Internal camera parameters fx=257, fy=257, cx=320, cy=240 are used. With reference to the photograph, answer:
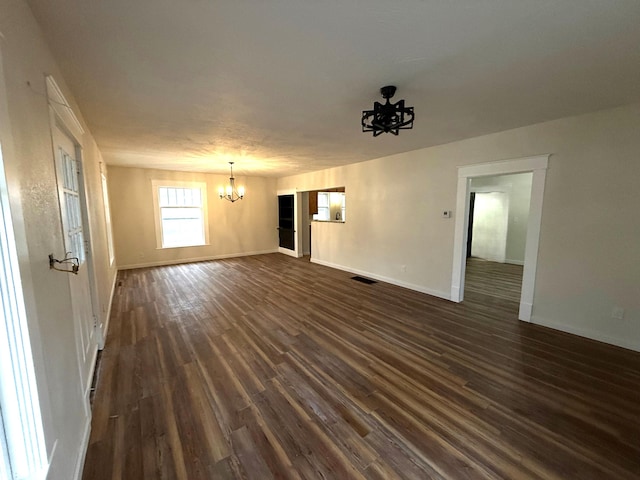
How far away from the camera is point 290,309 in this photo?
3771 millimetres

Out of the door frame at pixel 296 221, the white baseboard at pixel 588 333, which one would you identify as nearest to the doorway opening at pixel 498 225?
the white baseboard at pixel 588 333

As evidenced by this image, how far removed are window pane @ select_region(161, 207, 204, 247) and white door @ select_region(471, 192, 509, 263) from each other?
25.8 ft

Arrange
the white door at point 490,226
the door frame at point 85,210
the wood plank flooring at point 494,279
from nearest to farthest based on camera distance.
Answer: the door frame at point 85,210, the wood plank flooring at point 494,279, the white door at point 490,226

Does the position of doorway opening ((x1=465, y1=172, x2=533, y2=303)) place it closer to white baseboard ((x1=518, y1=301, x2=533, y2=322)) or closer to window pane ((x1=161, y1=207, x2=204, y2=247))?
white baseboard ((x1=518, y1=301, x2=533, y2=322))

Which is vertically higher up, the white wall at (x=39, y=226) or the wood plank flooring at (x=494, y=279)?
the white wall at (x=39, y=226)

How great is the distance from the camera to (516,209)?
21.9 feet

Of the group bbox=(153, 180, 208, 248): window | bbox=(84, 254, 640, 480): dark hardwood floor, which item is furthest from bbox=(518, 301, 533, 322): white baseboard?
bbox=(153, 180, 208, 248): window

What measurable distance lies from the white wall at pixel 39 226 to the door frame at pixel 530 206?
4.27m

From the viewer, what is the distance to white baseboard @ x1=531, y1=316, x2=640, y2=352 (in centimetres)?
270

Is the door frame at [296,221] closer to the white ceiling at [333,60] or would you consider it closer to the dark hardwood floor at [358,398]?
the dark hardwood floor at [358,398]

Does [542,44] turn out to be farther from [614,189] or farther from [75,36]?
[75,36]

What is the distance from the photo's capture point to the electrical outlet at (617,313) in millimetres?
2734

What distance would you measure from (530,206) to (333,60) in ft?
9.85

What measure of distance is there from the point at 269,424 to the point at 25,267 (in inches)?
63.6
